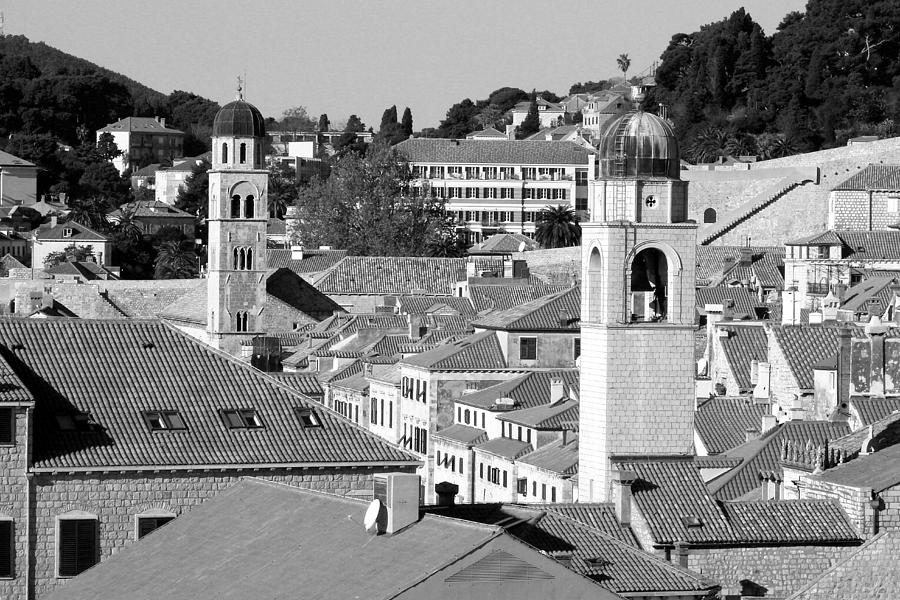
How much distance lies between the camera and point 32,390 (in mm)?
29922

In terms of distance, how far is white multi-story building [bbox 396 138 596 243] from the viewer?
158 m

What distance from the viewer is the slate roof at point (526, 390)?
2057 inches

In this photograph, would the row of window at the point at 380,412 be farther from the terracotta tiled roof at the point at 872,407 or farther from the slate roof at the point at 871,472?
the slate roof at the point at 871,472

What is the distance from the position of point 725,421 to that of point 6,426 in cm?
1829

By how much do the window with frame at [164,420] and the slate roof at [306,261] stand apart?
79744 millimetres

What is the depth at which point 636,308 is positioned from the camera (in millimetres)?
36000

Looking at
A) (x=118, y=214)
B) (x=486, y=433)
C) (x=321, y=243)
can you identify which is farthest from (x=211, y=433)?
(x=118, y=214)

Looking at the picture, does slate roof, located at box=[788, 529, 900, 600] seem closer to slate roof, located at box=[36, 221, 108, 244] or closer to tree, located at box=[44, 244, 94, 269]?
tree, located at box=[44, 244, 94, 269]

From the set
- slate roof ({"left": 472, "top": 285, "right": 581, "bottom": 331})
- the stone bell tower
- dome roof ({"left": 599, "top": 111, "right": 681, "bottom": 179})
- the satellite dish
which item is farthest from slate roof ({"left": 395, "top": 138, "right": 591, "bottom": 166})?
the satellite dish

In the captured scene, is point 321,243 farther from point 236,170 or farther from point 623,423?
point 623,423

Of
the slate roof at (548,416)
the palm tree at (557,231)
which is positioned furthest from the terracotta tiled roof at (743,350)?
the palm tree at (557,231)

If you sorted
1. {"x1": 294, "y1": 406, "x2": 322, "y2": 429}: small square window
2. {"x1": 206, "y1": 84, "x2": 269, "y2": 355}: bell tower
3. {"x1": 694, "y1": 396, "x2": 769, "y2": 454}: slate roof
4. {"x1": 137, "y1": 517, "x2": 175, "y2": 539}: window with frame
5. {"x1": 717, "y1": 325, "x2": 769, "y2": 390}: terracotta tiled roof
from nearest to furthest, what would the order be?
{"x1": 137, "y1": 517, "x2": 175, "y2": 539}: window with frame < {"x1": 294, "y1": 406, "x2": 322, "y2": 429}: small square window < {"x1": 694, "y1": 396, "x2": 769, "y2": 454}: slate roof < {"x1": 717, "y1": 325, "x2": 769, "y2": 390}: terracotta tiled roof < {"x1": 206, "y1": 84, "x2": 269, "y2": 355}: bell tower

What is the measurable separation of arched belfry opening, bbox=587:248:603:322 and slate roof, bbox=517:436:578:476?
7.51m

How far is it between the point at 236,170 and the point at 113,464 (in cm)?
6069
